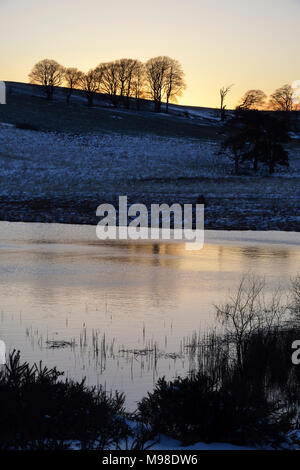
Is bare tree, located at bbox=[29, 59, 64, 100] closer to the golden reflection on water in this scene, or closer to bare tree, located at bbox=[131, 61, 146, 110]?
bare tree, located at bbox=[131, 61, 146, 110]

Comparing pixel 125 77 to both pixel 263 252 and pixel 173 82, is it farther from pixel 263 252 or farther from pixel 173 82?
pixel 263 252

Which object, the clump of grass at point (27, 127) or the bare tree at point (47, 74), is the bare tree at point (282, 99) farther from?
the clump of grass at point (27, 127)

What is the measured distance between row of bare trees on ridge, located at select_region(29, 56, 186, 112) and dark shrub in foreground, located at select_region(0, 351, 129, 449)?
118208 mm

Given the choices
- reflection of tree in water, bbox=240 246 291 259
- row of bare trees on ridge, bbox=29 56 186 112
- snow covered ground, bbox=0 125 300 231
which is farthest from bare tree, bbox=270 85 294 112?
reflection of tree in water, bbox=240 246 291 259

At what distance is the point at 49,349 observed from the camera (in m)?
11.3

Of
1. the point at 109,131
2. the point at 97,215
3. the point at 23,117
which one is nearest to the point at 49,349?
the point at 97,215

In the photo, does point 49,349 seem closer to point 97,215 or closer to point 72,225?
point 72,225

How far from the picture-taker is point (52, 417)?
21.9ft

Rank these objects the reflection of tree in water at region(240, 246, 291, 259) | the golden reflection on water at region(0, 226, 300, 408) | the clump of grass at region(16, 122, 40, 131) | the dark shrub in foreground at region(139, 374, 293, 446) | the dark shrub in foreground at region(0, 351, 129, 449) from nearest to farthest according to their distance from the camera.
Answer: the dark shrub in foreground at region(0, 351, 129, 449), the dark shrub in foreground at region(139, 374, 293, 446), the golden reflection on water at region(0, 226, 300, 408), the reflection of tree in water at region(240, 246, 291, 259), the clump of grass at region(16, 122, 40, 131)

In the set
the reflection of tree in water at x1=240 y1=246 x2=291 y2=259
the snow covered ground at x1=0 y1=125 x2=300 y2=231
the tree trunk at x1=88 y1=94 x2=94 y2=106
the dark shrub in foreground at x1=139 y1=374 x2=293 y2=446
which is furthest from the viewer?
the tree trunk at x1=88 y1=94 x2=94 y2=106

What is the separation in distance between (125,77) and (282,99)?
1284 inches

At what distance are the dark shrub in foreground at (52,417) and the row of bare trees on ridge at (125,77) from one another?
118208mm

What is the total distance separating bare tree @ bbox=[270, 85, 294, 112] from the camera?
427 feet

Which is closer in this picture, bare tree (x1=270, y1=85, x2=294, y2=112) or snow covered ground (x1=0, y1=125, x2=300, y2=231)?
snow covered ground (x1=0, y1=125, x2=300, y2=231)
